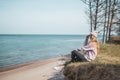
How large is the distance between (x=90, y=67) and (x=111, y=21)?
17.7m

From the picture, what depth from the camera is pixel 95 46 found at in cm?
990

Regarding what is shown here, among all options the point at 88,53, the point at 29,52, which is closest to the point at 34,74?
the point at 88,53

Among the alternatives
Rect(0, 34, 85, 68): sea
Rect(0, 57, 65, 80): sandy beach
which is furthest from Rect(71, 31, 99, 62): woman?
Rect(0, 34, 85, 68): sea

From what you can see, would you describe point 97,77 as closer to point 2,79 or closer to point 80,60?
point 80,60

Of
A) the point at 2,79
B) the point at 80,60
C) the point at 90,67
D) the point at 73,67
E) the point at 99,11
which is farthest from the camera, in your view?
the point at 99,11

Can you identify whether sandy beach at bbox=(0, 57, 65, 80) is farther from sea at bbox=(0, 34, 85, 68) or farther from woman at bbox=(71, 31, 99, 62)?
sea at bbox=(0, 34, 85, 68)

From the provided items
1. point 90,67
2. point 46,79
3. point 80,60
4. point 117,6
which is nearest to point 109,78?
point 90,67

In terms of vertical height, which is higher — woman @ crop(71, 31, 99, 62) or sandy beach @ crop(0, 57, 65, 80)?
woman @ crop(71, 31, 99, 62)

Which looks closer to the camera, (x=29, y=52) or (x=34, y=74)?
(x=34, y=74)

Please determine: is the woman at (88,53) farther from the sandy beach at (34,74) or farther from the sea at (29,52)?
the sea at (29,52)

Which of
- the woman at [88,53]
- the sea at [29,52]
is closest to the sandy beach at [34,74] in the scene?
the woman at [88,53]

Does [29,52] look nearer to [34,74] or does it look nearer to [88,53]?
[34,74]

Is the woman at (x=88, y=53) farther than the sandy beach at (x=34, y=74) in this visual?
No

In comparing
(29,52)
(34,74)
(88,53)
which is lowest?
(29,52)
